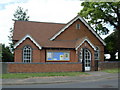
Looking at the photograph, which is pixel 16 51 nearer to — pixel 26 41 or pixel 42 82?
pixel 26 41

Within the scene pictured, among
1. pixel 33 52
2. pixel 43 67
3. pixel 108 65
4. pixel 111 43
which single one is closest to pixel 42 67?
pixel 43 67

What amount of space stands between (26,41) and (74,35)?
709cm

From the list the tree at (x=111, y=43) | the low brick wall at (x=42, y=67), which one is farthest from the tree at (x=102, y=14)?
the low brick wall at (x=42, y=67)

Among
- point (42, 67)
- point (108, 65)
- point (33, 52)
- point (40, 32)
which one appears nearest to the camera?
point (42, 67)

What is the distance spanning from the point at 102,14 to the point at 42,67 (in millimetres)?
12344

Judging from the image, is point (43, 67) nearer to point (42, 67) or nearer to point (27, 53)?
point (42, 67)

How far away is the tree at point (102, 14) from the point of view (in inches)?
1065

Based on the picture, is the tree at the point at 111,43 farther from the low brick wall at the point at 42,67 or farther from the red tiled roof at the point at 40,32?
the low brick wall at the point at 42,67

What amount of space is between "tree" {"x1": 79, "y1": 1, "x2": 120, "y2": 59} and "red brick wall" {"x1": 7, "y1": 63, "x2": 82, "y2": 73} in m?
9.15

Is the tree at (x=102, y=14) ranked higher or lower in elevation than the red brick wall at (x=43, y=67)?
higher

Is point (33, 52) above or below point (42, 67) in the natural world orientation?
above

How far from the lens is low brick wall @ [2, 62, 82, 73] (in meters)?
19.7

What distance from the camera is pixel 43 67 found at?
2031 cm

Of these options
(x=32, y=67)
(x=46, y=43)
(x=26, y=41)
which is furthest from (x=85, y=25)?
(x=32, y=67)
